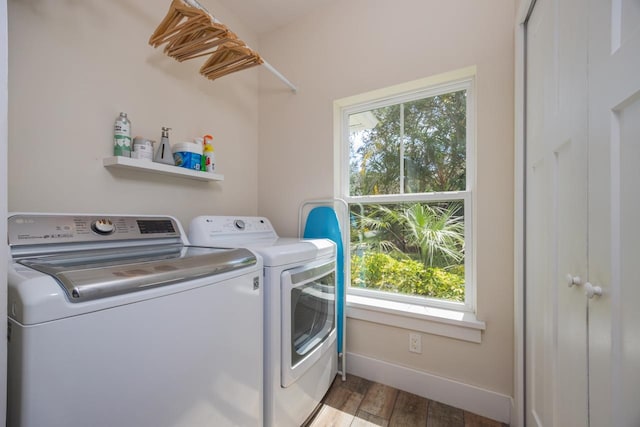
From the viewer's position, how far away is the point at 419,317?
5.40 feet

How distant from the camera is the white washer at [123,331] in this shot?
1.86 ft

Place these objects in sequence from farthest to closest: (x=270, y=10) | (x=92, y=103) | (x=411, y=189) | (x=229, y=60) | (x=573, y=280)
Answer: (x=270, y=10)
(x=411, y=189)
(x=229, y=60)
(x=92, y=103)
(x=573, y=280)

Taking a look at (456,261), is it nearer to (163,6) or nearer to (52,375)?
(52,375)

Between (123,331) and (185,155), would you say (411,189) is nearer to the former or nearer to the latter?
(185,155)

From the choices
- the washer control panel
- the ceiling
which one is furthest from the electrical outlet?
the ceiling

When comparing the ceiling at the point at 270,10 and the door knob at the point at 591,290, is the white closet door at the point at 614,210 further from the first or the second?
the ceiling at the point at 270,10

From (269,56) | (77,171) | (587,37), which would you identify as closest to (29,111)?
(77,171)

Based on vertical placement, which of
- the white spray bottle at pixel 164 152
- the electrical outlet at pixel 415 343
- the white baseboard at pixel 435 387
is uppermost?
the white spray bottle at pixel 164 152

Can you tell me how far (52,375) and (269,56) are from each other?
2474 millimetres

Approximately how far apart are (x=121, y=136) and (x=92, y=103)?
19 centimetres

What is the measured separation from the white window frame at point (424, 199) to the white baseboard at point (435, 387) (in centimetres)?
30

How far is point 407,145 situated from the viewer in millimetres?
1885

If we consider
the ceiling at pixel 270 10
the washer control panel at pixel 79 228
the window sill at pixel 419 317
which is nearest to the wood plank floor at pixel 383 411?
the window sill at pixel 419 317

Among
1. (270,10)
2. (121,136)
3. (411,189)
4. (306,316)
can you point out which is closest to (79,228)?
(121,136)
